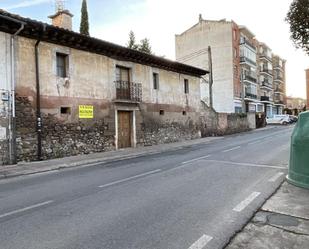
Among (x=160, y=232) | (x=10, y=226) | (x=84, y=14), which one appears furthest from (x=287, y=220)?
(x=84, y=14)

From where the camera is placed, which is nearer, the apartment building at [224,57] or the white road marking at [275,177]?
the white road marking at [275,177]

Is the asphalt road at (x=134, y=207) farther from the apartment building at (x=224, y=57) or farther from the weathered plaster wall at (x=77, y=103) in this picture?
the apartment building at (x=224, y=57)

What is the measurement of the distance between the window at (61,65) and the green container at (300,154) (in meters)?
11.7

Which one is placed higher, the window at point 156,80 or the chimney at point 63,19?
the chimney at point 63,19

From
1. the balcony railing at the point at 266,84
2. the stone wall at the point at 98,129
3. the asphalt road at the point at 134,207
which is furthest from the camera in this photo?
the balcony railing at the point at 266,84

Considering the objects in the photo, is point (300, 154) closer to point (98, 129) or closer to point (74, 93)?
point (74, 93)

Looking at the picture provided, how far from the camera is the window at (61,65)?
48.9 ft

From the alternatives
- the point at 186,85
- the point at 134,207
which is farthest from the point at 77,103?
the point at 186,85

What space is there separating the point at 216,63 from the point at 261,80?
21.2 metres

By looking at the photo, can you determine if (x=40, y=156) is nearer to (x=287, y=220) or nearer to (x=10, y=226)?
(x=10, y=226)

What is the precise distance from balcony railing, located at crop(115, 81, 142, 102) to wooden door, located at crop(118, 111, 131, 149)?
3.23 feet

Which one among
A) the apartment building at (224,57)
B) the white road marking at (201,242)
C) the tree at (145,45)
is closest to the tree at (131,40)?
the tree at (145,45)

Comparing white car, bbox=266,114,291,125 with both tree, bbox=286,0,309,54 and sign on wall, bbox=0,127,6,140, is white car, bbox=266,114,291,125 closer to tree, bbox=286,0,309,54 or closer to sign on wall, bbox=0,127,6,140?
tree, bbox=286,0,309,54

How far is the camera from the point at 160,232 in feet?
13.8
